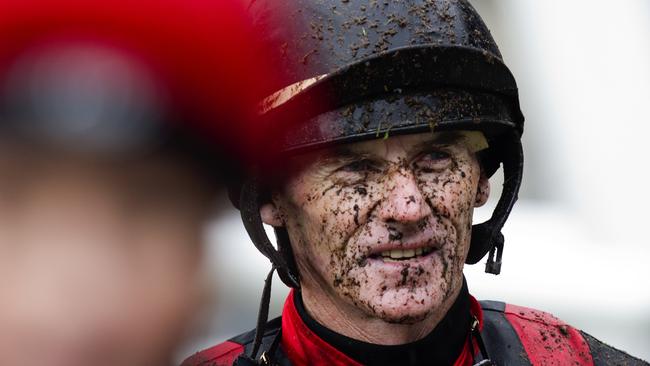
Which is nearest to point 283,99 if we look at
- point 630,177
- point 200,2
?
point 200,2

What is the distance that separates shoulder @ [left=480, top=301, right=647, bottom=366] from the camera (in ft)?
8.73

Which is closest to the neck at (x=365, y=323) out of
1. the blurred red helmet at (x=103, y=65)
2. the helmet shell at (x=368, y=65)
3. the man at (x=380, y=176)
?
the man at (x=380, y=176)

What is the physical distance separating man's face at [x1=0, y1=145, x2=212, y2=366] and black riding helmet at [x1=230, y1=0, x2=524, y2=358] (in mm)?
871

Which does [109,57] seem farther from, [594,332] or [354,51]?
[594,332]

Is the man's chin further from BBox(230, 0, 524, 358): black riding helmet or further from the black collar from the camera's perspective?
BBox(230, 0, 524, 358): black riding helmet

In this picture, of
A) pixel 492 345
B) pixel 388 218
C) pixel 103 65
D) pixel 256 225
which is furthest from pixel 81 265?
pixel 492 345

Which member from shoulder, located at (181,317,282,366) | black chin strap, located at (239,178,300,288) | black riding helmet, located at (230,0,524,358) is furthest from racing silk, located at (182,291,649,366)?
black riding helmet, located at (230,0,524,358)

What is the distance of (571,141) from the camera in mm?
5414

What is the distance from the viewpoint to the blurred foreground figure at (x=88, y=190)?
1211mm

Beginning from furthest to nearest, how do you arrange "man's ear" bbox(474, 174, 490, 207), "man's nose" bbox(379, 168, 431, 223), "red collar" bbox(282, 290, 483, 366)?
"man's ear" bbox(474, 174, 490, 207)
"red collar" bbox(282, 290, 483, 366)
"man's nose" bbox(379, 168, 431, 223)

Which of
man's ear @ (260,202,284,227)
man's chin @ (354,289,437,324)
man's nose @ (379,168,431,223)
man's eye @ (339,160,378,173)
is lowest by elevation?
man's chin @ (354,289,437,324)

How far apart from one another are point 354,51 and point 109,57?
109 centimetres

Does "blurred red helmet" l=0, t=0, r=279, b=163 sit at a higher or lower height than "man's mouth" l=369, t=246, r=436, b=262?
higher

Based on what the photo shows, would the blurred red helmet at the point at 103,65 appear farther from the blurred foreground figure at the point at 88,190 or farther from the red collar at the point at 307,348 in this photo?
the red collar at the point at 307,348
